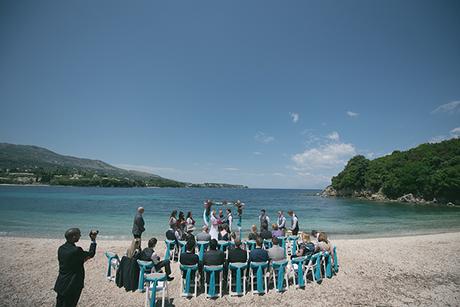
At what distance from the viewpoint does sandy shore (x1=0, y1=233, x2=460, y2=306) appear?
632 centimetres

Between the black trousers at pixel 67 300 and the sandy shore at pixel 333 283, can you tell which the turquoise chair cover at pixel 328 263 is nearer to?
the sandy shore at pixel 333 283

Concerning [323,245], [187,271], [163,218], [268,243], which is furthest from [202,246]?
[163,218]

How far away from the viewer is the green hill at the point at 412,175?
176 feet

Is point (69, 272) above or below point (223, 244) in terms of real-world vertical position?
above

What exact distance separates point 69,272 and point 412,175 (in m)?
76.5

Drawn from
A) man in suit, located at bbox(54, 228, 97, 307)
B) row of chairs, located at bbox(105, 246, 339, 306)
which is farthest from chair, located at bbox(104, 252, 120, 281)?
man in suit, located at bbox(54, 228, 97, 307)

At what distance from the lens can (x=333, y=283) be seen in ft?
24.9

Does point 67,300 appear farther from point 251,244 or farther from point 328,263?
point 328,263

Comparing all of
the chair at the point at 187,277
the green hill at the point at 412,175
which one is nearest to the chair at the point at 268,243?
→ the chair at the point at 187,277

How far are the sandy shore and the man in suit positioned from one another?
Result: 93.4 inches

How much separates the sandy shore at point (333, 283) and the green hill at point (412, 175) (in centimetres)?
5657

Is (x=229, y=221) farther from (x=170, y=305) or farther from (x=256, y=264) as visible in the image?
(x=170, y=305)

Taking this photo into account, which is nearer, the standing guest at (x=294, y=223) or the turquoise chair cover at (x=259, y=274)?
the turquoise chair cover at (x=259, y=274)

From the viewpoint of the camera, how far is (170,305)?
6.09 m
